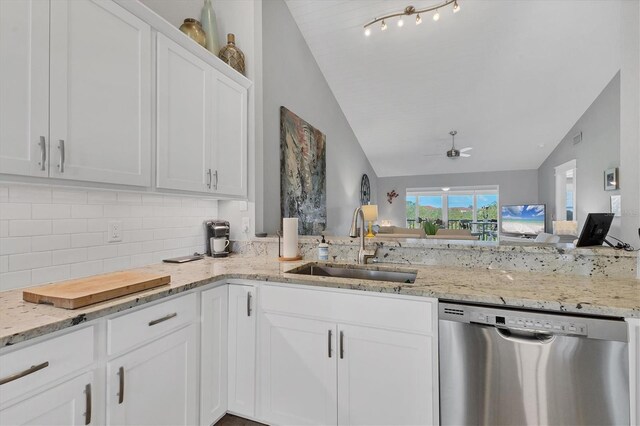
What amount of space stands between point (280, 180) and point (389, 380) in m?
2.10

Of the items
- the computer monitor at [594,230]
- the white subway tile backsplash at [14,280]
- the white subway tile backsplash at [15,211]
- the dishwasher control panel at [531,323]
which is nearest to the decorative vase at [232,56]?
the white subway tile backsplash at [15,211]

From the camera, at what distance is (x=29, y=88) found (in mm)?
1105

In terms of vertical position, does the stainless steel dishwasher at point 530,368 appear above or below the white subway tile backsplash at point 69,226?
below

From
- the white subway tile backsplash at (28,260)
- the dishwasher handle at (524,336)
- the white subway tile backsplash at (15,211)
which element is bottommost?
the dishwasher handle at (524,336)

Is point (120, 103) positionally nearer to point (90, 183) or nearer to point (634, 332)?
point (90, 183)

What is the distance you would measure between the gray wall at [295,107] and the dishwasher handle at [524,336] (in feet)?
6.58

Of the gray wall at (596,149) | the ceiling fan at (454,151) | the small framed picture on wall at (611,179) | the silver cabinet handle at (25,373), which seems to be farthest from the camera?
the ceiling fan at (454,151)

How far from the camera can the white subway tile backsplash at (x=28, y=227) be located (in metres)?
1.31

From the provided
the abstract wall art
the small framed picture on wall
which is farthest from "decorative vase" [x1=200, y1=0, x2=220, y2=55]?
the small framed picture on wall

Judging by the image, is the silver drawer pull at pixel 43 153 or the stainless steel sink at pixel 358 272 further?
the stainless steel sink at pixel 358 272

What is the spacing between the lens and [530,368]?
1179 millimetres

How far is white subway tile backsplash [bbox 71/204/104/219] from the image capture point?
153 centimetres

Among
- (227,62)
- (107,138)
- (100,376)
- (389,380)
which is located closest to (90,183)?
(107,138)

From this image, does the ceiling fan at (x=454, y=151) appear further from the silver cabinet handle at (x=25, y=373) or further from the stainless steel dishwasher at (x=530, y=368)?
the silver cabinet handle at (x=25, y=373)
